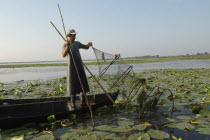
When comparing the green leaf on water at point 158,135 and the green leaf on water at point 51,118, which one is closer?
the green leaf on water at point 158,135

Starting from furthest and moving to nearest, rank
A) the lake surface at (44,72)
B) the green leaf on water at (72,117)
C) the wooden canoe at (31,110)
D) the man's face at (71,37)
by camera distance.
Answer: the lake surface at (44,72) → the man's face at (71,37) → the green leaf on water at (72,117) → the wooden canoe at (31,110)

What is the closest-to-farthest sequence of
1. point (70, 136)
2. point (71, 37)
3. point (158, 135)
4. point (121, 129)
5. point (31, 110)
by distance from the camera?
point (158, 135) → point (70, 136) → point (121, 129) → point (71, 37) → point (31, 110)

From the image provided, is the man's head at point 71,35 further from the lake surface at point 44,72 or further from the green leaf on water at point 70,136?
the lake surface at point 44,72

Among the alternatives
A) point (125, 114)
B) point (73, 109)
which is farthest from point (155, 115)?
point (73, 109)

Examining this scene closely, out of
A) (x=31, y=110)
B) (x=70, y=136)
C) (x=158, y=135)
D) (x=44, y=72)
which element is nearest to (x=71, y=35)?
(x=31, y=110)

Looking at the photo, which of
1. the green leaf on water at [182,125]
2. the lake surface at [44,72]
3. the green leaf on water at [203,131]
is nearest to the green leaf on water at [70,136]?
the green leaf on water at [182,125]

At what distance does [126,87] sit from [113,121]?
3.86ft

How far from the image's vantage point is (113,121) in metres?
5.48

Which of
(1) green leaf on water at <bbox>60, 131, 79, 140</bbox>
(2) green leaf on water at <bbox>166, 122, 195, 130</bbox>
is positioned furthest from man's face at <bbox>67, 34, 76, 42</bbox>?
(2) green leaf on water at <bbox>166, 122, 195, 130</bbox>

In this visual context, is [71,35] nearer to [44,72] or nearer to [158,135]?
[158,135]

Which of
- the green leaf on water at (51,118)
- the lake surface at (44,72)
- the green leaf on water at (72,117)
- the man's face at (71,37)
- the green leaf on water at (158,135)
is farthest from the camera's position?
the lake surface at (44,72)

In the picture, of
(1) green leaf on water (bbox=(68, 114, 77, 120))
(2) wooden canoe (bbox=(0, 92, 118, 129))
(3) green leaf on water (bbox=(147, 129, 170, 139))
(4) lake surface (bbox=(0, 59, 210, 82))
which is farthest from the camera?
(4) lake surface (bbox=(0, 59, 210, 82))

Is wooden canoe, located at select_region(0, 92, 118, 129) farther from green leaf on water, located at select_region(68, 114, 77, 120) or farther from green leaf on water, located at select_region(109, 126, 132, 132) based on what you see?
green leaf on water, located at select_region(109, 126, 132, 132)

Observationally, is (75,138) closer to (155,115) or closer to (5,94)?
(155,115)
